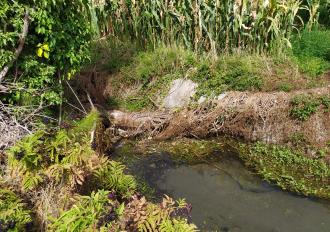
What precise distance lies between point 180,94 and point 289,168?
2621 mm

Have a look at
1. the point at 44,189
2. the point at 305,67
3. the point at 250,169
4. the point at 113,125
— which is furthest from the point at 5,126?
the point at 305,67

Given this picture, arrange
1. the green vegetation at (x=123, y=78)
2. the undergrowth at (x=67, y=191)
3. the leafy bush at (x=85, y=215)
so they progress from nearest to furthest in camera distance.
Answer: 1. the leafy bush at (x=85, y=215)
2. the undergrowth at (x=67, y=191)
3. the green vegetation at (x=123, y=78)

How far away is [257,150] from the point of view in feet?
21.7

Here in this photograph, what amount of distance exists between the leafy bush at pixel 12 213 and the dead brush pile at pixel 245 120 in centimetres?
361

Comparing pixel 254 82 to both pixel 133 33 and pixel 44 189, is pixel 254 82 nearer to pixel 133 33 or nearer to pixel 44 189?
pixel 133 33

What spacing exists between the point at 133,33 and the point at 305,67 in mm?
3787

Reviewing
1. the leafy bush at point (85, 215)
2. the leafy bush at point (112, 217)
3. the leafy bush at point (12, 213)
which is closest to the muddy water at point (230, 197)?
the leafy bush at point (112, 217)

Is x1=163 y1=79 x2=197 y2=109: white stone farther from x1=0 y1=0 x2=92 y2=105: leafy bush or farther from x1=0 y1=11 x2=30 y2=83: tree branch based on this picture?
x1=0 y1=11 x2=30 y2=83: tree branch

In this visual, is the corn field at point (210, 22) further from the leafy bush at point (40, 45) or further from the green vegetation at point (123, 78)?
the leafy bush at point (40, 45)

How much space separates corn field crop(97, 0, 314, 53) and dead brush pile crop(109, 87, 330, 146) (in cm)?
133

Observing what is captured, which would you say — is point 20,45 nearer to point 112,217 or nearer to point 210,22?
point 112,217

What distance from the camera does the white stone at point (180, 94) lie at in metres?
7.55

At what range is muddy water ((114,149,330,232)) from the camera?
512 centimetres

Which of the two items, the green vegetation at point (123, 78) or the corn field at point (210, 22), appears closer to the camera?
the green vegetation at point (123, 78)
